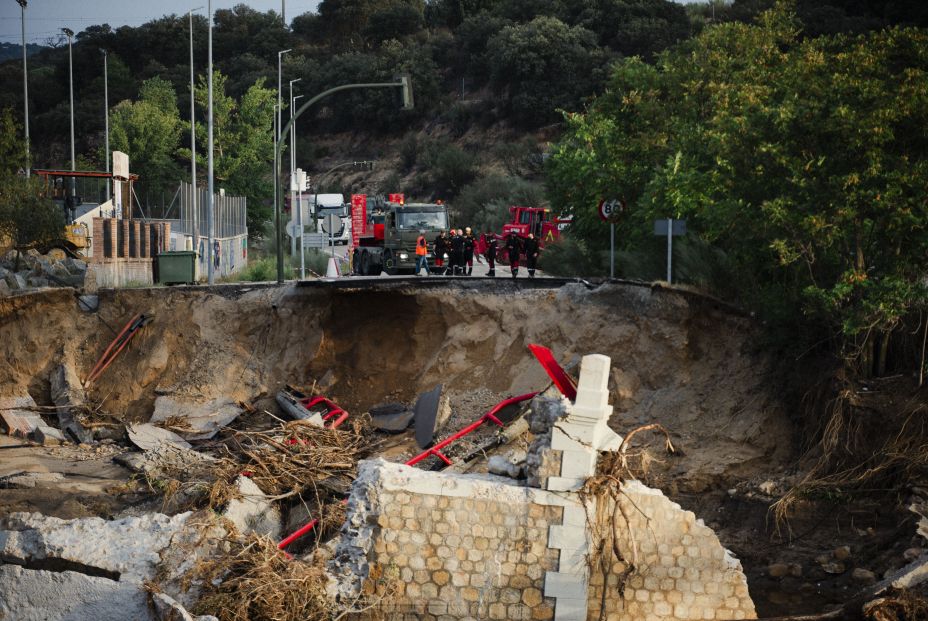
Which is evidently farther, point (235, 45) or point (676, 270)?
point (235, 45)

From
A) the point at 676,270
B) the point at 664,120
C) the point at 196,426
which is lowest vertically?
the point at 196,426

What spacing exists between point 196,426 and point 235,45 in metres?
90.8

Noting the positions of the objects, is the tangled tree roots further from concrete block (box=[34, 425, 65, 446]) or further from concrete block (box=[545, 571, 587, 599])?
concrete block (box=[34, 425, 65, 446])

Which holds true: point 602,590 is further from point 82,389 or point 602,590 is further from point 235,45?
point 235,45

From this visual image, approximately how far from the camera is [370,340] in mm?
28531

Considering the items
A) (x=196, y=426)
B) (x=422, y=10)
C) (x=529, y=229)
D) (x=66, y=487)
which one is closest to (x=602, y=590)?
(x=66, y=487)

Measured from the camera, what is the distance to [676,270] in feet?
89.8

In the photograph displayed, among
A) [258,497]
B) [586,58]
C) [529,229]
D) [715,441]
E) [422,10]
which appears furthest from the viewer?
[422,10]

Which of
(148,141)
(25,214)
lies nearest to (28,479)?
(25,214)

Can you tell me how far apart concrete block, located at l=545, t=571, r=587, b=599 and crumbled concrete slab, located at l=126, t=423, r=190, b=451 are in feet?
35.2

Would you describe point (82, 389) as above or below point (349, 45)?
below

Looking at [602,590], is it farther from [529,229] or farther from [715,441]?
[529,229]

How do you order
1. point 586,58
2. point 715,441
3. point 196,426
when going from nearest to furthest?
point 715,441 → point 196,426 → point 586,58

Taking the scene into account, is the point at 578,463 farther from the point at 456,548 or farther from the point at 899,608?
the point at 899,608
